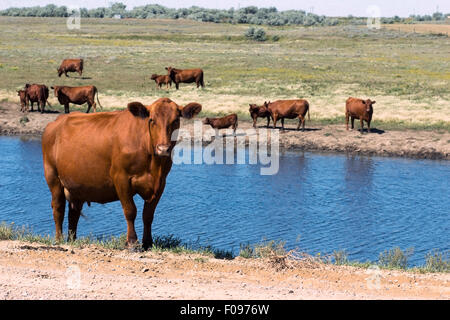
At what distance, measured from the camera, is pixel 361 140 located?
27172 millimetres

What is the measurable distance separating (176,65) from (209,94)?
609 inches

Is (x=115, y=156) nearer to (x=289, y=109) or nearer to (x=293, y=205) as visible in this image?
(x=293, y=205)

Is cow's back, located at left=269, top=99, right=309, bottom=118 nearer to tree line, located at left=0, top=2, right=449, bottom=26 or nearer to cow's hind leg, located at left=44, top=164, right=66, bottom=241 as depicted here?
cow's hind leg, located at left=44, top=164, right=66, bottom=241

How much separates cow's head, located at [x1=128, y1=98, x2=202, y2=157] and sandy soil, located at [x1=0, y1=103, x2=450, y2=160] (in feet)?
58.9

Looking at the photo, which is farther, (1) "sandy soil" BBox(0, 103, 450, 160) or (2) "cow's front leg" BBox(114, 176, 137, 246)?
(1) "sandy soil" BBox(0, 103, 450, 160)

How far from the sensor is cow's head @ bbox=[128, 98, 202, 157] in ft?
29.5

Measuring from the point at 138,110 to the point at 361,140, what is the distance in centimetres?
1879

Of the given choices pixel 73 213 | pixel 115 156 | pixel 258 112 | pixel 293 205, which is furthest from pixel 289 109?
pixel 115 156

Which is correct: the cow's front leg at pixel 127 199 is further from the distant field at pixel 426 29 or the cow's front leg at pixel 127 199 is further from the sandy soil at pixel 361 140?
the distant field at pixel 426 29

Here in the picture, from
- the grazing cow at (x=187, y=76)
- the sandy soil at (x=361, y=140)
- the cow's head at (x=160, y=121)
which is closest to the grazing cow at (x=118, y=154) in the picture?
the cow's head at (x=160, y=121)

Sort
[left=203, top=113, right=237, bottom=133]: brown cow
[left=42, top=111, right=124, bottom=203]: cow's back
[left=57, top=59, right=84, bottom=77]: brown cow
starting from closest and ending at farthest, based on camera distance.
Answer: [left=42, top=111, right=124, bottom=203]: cow's back
[left=203, top=113, right=237, bottom=133]: brown cow
[left=57, top=59, right=84, bottom=77]: brown cow

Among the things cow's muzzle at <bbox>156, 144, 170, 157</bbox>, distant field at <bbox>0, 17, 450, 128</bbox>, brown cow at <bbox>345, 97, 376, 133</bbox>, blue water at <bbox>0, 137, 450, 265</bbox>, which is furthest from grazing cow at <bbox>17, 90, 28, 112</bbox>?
cow's muzzle at <bbox>156, 144, 170, 157</bbox>

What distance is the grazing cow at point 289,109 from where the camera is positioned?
1107 inches
